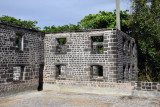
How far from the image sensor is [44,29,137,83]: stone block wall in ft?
43.5

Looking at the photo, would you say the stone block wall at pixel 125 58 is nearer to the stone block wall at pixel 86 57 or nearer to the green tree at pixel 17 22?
the stone block wall at pixel 86 57

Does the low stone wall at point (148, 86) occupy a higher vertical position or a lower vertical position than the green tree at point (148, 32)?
lower

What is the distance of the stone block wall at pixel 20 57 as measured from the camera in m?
11.8

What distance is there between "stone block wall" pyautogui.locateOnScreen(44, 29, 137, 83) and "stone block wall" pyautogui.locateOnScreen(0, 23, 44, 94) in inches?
34.0

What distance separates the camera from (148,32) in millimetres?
17641

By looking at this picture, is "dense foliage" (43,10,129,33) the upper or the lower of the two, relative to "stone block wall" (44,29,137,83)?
upper

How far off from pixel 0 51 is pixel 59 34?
480 cm

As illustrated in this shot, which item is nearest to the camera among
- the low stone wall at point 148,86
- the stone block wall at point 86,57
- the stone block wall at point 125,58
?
the low stone wall at point 148,86

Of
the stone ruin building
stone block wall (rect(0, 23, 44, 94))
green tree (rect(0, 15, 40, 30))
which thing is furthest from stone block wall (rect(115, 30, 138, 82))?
green tree (rect(0, 15, 40, 30))

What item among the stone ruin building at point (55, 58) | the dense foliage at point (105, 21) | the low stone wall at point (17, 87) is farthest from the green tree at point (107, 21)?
the low stone wall at point (17, 87)

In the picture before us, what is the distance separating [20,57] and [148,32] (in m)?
11.4

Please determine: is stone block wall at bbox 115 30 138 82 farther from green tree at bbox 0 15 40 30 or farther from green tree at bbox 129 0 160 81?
green tree at bbox 0 15 40 30

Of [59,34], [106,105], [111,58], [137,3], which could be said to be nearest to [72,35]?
[59,34]

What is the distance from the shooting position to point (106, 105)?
9859mm
